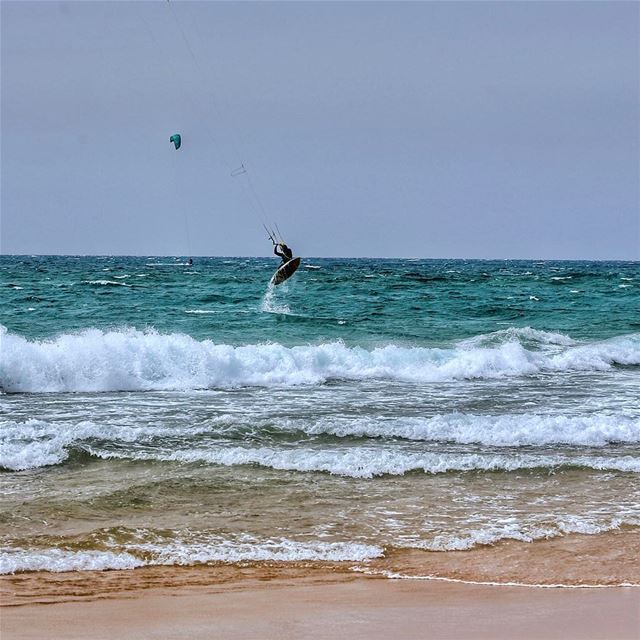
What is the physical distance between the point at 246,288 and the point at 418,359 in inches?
907

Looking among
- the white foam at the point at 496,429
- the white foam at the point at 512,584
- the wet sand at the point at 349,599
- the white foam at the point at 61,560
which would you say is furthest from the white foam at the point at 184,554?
the white foam at the point at 496,429

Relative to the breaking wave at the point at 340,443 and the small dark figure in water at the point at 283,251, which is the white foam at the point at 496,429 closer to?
the breaking wave at the point at 340,443

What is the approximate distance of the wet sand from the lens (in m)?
5.45

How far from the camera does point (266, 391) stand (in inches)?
638

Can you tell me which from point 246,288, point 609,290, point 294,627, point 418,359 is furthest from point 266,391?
point 609,290

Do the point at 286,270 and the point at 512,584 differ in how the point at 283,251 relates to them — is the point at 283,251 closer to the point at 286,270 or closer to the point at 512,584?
the point at 286,270

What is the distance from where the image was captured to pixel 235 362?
17875 mm

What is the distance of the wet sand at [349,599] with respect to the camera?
545cm

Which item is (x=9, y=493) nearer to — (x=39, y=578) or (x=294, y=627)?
(x=39, y=578)

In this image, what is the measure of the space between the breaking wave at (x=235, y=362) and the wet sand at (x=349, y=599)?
988 centimetres

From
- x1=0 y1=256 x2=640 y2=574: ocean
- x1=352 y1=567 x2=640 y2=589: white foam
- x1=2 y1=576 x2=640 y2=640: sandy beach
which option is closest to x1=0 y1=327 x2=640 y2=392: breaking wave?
x1=0 y1=256 x2=640 y2=574: ocean

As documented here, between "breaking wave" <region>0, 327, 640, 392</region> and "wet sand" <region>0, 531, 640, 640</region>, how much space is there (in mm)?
9881

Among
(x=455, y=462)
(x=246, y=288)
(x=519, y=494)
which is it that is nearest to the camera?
(x=519, y=494)

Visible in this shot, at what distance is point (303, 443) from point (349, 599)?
5.36m
